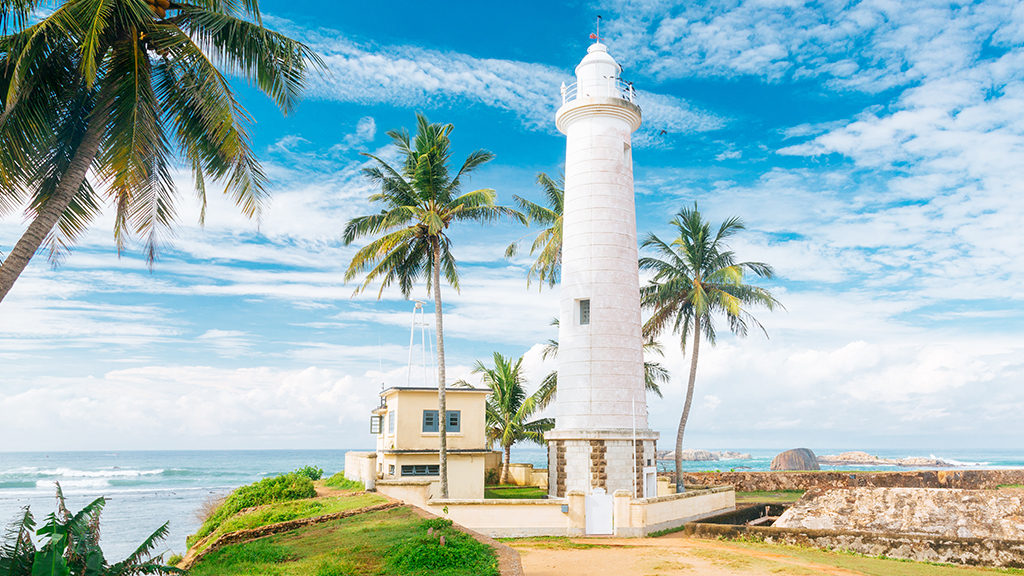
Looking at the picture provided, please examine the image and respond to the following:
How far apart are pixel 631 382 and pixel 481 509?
6.27 meters

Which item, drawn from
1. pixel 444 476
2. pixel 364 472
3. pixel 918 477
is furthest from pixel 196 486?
pixel 918 477

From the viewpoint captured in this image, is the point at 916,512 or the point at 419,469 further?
the point at 419,469

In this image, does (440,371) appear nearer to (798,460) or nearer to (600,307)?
(600,307)

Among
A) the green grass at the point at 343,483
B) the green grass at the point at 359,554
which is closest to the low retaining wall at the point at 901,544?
the green grass at the point at 359,554

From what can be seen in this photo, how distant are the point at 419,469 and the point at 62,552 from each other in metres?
16.2

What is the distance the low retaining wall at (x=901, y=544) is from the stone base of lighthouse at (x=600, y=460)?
2.80 metres

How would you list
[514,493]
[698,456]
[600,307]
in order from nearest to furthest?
[600,307]
[514,493]
[698,456]

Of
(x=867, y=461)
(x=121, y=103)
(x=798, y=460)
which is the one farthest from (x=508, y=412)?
(x=867, y=461)

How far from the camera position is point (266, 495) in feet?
70.6

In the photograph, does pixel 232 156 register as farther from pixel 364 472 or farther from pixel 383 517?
pixel 364 472

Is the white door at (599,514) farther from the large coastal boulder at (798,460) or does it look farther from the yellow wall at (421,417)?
the large coastal boulder at (798,460)

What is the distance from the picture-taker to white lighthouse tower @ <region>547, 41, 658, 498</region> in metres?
20.1

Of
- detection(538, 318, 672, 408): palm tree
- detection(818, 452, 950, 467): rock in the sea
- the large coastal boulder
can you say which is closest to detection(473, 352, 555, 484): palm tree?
detection(538, 318, 672, 408): palm tree

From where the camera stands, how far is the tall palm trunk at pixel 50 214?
870cm
